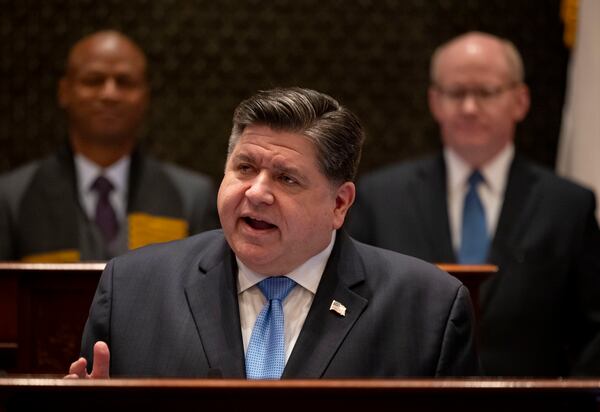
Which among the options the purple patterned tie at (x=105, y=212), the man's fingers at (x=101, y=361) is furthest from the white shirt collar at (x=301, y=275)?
the purple patterned tie at (x=105, y=212)

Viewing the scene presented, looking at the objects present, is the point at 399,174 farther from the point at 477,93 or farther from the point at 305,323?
the point at 305,323

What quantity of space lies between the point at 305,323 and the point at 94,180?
190 centimetres

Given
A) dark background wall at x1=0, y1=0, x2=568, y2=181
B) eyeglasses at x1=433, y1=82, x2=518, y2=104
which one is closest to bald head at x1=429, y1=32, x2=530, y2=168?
eyeglasses at x1=433, y1=82, x2=518, y2=104

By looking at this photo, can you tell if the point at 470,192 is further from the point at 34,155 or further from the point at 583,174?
the point at 34,155

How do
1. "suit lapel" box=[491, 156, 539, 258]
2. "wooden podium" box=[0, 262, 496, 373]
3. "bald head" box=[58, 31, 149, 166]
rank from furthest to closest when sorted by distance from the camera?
"bald head" box=[58, 31, 149, 166] < "suit lapel" box=[491, 156, 539, 258] < "wooden podium" box=[0, 262, 496, 373]

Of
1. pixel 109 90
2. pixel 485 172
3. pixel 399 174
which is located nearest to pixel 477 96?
pixel 485 172

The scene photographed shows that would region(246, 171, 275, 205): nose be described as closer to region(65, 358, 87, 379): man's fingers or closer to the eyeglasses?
region(65, 358, 87, 379): man's fingers

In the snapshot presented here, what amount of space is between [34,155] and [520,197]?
2.20 m

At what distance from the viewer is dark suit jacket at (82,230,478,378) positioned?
221 centimetres

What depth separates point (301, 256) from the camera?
2295mm

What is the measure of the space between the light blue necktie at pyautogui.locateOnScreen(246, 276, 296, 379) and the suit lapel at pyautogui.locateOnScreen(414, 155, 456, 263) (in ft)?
4.68

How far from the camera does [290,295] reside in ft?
7.57

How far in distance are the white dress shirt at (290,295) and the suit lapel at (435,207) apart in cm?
137
